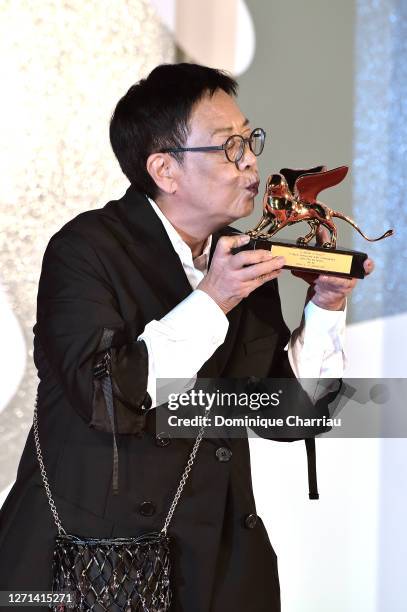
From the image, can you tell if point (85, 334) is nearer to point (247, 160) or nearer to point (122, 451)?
point (122, 451)

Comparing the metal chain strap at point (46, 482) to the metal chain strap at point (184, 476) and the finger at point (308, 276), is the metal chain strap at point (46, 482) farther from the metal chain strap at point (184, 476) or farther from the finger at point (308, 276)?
the finger at point (308, 276)

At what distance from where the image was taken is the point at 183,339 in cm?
119

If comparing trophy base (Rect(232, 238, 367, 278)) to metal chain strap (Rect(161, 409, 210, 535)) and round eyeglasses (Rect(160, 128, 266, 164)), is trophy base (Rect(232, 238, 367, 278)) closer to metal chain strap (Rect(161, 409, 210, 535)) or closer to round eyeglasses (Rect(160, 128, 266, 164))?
round eyeglasses (Rect(160, 128, 266, 164))

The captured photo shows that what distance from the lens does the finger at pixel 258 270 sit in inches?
47.9

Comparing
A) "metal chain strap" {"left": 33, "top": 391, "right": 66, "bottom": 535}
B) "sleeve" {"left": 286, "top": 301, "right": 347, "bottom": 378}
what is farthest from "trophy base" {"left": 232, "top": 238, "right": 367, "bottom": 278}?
"metal chain strap" {"left": 33, "top": 391, "right": 66, "bottom": 535}

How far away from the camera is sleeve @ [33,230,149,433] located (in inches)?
45.9

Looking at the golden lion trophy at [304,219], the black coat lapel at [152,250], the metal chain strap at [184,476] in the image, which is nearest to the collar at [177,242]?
the black coat lapel at [152,250]

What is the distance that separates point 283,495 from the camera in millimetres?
2324

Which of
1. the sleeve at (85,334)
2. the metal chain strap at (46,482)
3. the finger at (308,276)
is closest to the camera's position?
the sleeve at (85,334)

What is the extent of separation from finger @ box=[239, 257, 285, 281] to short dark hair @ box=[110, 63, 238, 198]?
274mm

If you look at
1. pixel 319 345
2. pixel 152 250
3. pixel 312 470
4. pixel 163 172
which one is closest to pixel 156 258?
pixel 152 250

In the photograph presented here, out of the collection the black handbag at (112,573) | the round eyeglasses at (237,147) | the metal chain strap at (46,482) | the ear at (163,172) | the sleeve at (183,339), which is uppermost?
the round eyeglasses at (237,147)

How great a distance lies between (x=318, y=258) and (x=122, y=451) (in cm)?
37

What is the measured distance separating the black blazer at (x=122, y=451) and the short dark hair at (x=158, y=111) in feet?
0.35
